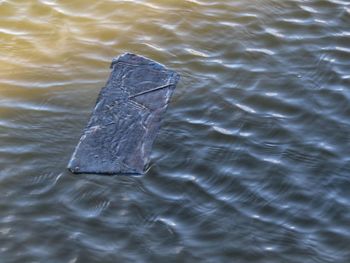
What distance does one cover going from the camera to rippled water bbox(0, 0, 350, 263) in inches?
195

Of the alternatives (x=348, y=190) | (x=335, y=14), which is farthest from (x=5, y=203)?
(x=335, y=14)

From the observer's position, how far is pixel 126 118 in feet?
19.3

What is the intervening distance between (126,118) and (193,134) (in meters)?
0.55

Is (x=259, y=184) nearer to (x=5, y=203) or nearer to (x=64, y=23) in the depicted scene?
(x=5, y=203)

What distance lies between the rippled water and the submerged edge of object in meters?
0.08

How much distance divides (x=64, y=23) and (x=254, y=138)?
2195 millimetres

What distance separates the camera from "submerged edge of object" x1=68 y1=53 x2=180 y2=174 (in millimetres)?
5484

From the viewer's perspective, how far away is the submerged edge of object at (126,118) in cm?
548

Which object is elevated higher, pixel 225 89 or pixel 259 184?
pixel 225 89

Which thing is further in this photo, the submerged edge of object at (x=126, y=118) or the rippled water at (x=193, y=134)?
the submerged edge of object at (x=126, y=118)

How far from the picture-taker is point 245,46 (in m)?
6.53

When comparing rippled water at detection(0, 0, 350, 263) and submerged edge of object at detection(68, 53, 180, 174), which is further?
submerged edge of object at detection(68, 53, 180, 174)

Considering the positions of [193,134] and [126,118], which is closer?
[193,134]

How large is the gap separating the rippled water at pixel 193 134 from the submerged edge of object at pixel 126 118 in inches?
3.2
